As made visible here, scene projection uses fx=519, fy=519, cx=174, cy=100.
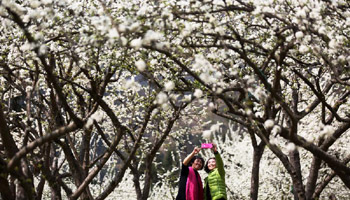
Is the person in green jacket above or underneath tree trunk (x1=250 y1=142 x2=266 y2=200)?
underneath

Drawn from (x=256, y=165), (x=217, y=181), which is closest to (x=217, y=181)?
(x=217, y=181)

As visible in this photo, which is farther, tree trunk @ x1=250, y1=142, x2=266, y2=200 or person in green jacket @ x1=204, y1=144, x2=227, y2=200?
tree trunk @ x1=250, y1=142, x2=266, y2=200

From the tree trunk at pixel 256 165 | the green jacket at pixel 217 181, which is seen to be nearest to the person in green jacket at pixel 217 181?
the green jacket at pixel 217 181

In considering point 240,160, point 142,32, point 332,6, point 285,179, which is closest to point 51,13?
point 142,32

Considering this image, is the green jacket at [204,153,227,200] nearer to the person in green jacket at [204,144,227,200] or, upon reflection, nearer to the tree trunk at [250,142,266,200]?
the person in green jacket at [204,144,227,200]

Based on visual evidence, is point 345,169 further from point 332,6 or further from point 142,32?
point 142,32

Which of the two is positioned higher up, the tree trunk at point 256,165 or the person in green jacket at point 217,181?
the tree trunk at point 256,165

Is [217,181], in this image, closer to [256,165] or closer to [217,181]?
[217,181]

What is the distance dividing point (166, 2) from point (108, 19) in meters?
1.19

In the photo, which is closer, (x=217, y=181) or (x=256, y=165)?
(x=217, y=181)

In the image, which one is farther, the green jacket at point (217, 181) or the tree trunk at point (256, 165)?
the tree trunk at point (256, 165)

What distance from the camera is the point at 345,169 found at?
22.8ft

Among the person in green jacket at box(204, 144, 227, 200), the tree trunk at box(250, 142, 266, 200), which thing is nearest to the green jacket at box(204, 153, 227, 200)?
the person in green jacket at box(204, 144, 227, 200)

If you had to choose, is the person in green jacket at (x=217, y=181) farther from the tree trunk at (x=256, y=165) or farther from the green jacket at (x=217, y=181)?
the tree trunk at (x=256, y=165)
